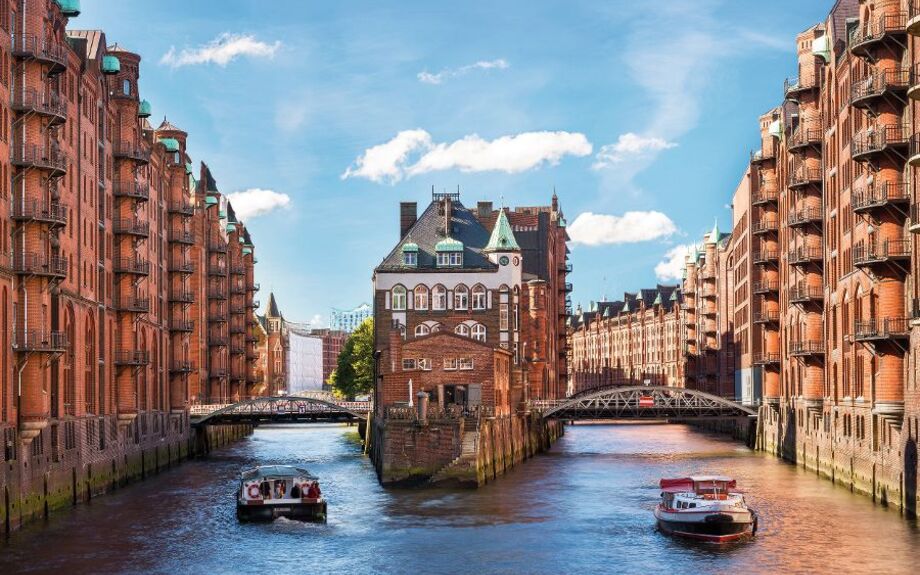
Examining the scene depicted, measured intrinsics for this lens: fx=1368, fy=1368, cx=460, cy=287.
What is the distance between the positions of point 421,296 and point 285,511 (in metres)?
52.4

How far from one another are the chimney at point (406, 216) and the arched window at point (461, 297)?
1652cm

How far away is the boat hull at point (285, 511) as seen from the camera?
67000 mm

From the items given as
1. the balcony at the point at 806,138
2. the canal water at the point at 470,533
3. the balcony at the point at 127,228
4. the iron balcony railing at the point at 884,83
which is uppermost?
the balcony at the point at 806,138

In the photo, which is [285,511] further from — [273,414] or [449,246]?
[449,246]

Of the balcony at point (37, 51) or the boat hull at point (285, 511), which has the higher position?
the balcony at point (37, 51)

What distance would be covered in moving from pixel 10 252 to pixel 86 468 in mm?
18617

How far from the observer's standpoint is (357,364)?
560 ft

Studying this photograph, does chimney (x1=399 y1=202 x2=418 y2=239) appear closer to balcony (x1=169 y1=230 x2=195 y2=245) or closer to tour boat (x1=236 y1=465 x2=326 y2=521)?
balcony (x1=169 y1=230 x2=195 y2=245)

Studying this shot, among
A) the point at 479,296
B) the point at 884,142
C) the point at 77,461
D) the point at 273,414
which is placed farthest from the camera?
the point at 273,414

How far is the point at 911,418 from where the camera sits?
60.3m

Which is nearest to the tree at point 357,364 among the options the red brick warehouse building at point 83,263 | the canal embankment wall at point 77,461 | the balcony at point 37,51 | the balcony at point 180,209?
the red brick warehouse building at point 83,263

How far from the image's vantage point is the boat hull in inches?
2638

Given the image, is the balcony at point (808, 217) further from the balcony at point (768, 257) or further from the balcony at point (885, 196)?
the balcony at point (885, 196)

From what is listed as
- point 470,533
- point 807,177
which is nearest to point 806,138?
point 807,177
